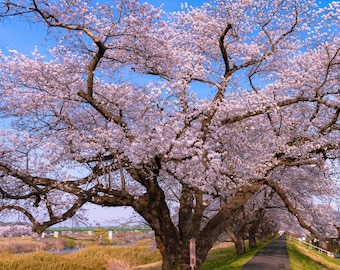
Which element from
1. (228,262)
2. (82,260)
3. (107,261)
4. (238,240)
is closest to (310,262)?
(228,262)

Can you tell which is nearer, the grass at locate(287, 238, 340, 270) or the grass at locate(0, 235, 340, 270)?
the grass at locate(287, 238, 340, 270)

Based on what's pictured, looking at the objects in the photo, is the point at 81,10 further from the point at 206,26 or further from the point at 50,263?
the point at 50,263

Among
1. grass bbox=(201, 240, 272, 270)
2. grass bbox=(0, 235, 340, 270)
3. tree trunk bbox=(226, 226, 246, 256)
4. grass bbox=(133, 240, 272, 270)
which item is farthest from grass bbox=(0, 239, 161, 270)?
tree trunk bbox=(226, 226, 246, 256)

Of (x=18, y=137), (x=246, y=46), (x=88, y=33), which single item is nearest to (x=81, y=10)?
(x=88, y=33)

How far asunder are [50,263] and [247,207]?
15360 millimetres

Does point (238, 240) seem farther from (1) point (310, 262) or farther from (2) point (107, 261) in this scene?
(2) point (107, 261)

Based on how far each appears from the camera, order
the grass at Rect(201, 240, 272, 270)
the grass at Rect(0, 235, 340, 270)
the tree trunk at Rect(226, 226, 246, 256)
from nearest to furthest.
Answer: the grass at Rect(201, 240, 272, 270), the grass at Rect(0, 235, 340, 270), the tree trunk at Rect(226, 226, 246, 256)

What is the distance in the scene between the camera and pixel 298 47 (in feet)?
57.1

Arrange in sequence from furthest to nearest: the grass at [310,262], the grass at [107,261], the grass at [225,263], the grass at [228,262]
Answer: the grass at [107,261] < the grass at [310,262] < the grass at [225,263] < the grass at [228,262]

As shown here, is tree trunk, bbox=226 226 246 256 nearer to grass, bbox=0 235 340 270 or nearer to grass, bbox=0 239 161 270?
grass, bbox=0 235 340 270

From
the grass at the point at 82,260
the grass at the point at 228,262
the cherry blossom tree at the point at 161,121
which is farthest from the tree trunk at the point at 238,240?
the cherry blossom tree at the point at 161,121

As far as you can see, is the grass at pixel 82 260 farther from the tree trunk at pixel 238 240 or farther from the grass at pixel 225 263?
the tree trunk at pixel 238 240

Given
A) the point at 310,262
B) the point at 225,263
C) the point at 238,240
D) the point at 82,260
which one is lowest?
the point at 310,262

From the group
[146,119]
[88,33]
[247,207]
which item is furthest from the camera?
[247,207]
